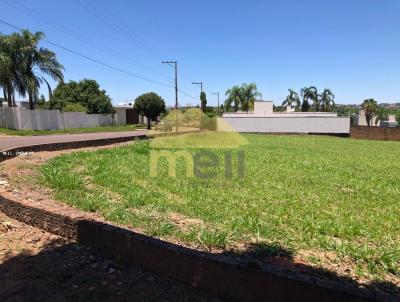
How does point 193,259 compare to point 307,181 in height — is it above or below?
above

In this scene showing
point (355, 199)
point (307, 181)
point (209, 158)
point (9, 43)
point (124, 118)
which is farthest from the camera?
point (124, 118)

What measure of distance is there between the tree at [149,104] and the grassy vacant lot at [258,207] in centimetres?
3506

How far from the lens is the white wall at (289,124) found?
140 ft

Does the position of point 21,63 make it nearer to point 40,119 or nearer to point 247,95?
point 40,119

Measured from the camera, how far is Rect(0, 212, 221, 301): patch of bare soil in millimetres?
3176

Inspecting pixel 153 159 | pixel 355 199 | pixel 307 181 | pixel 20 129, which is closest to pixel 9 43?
pixel 20 129

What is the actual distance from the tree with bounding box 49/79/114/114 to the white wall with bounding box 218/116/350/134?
14.9 metres

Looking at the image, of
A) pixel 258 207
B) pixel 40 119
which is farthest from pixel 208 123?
pixel 258 207

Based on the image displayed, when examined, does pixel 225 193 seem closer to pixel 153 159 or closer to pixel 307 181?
pixel 307 181

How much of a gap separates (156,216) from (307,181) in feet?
16.7

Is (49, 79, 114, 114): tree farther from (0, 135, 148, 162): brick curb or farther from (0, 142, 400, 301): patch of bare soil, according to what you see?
(0, 142, 400, 301): patch of bare soil

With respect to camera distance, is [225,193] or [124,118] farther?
[124,118]

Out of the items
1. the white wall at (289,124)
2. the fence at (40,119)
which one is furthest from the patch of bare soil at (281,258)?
the white wall at (289,124)

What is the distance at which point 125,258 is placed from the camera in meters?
3.78
